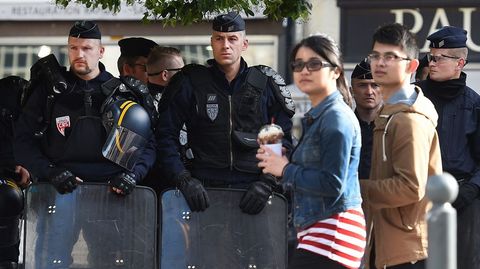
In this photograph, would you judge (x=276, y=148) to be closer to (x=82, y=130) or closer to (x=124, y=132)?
(x=124, y=132)

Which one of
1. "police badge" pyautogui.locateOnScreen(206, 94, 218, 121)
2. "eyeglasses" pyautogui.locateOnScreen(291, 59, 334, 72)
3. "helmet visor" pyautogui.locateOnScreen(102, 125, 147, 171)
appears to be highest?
"eyeglasses" pyautogui.locateOnScreen(291, 59, 334, 72)

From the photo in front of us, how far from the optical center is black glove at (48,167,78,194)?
720 centimetres

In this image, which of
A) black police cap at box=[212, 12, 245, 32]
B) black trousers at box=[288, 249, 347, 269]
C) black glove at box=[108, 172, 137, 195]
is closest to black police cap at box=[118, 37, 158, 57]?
black police cap at box=[212, 12, 245, 32]

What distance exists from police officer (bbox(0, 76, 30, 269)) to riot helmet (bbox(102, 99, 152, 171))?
42.9 inches

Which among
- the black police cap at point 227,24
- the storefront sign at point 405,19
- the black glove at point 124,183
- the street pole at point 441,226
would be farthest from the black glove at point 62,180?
the storefront sign at point 405,19

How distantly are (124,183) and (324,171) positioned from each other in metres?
2.28

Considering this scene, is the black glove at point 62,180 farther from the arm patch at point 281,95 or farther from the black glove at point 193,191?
the arm patch at point 281,95

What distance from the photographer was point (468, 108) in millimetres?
7641

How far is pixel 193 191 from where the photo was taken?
725 centimetres

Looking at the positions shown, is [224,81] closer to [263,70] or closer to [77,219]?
[263,70]

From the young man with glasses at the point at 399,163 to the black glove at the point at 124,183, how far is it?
1975 millimetres

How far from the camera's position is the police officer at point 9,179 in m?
8.38

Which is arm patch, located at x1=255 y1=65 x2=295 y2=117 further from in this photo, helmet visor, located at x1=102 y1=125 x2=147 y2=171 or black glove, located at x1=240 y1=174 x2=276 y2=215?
helmet visor, located at x1=102 y1=125 x2=147 y2=171

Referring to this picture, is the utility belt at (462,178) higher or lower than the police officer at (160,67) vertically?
lower
